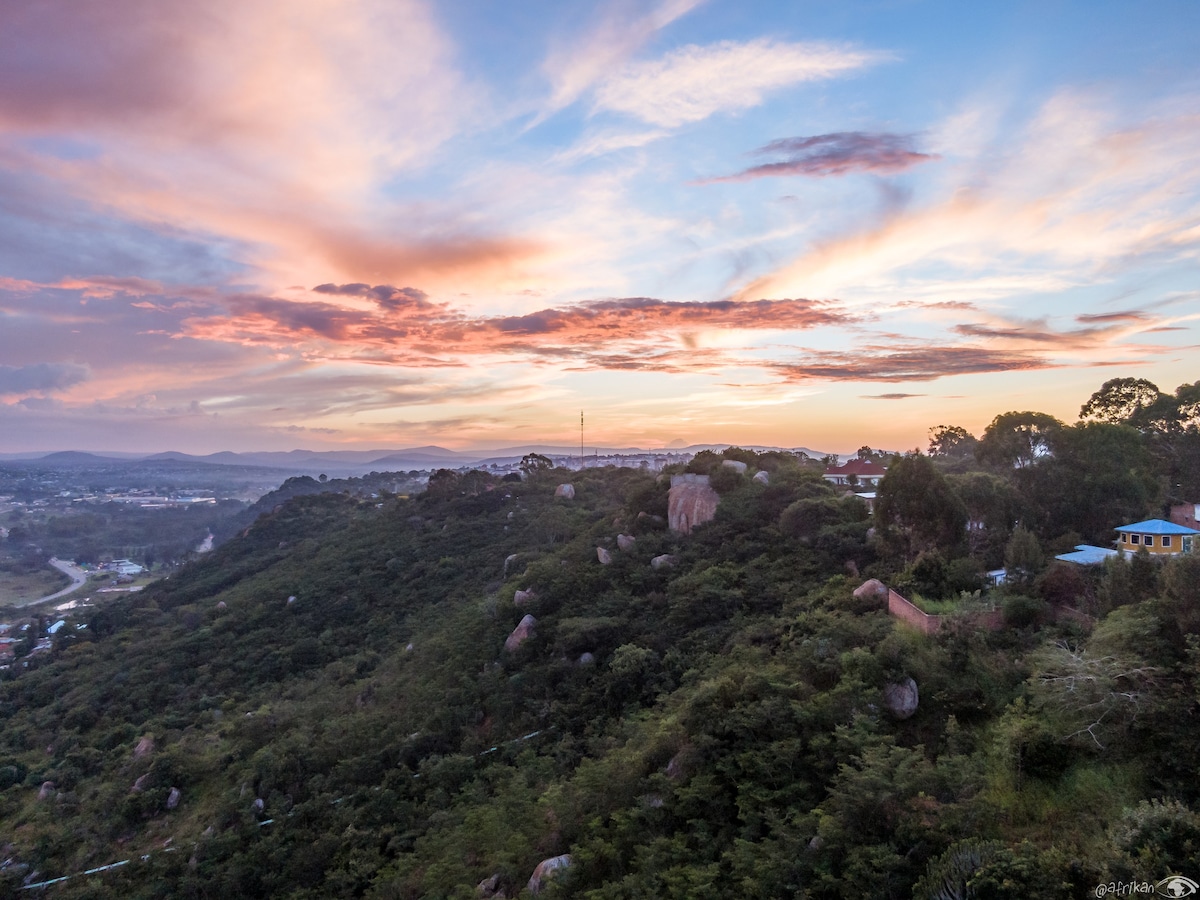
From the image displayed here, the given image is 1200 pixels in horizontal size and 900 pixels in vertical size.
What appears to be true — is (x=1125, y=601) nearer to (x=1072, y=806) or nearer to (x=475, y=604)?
(x=1072, y=806)

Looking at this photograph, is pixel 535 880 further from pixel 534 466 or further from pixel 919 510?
pixel 534 466

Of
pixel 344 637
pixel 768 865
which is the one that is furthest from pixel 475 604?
pixel 768 865

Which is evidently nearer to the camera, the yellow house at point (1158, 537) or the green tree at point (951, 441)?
the yellow house at point (1158, 537)

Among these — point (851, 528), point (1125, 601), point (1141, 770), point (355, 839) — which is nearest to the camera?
point (1141, 770)

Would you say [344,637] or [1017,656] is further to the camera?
[344,637]

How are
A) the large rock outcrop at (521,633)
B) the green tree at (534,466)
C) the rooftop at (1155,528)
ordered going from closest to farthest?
1. the rooftop at (1155,528)
2. the large rock outcrop at (521,633)
3. the green tree at (534,466)

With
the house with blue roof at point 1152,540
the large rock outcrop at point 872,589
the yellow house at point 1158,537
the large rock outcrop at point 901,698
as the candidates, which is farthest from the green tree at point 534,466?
the large rock outcrop at point 901,698

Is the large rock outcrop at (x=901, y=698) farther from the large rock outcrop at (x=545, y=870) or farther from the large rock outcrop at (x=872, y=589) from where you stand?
the large rock outcrop at (x=545, y=870)
